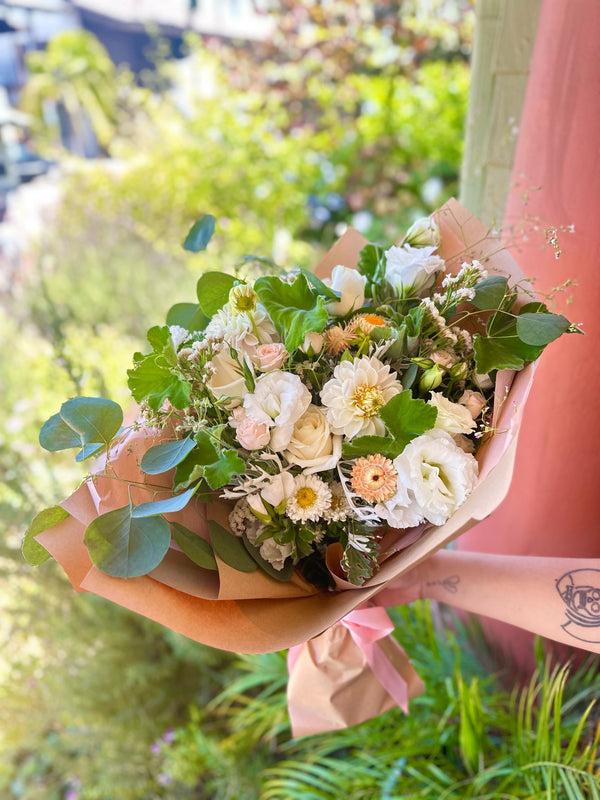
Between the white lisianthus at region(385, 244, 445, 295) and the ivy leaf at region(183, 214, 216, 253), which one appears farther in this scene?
the ivy leaf at region(183, 214, 216, 253)

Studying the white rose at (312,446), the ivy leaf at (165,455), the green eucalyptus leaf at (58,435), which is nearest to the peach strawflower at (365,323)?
the white rose at (312,446)

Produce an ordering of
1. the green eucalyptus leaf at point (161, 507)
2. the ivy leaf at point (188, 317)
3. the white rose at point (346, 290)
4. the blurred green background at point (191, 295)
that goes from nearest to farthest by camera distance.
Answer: the green eucalyptus leaf at point (161, 507) → the white rose at point (346, 290) → the ivy leaf at point (188, 317) → the blurred green background at point (191, 295)

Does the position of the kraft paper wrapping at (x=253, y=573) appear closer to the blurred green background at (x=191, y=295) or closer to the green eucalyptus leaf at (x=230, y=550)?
the green eucalyptus leaf at (x=230, y=550)

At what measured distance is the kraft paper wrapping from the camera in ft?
2.04

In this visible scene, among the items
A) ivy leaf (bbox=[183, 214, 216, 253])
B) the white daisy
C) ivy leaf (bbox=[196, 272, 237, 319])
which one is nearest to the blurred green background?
ivy leaf (bbox=[183, 214, 216, 253])

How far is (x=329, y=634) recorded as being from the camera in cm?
93

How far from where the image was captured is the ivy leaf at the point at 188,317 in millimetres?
805


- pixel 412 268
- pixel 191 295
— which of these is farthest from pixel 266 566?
pixel 191 295

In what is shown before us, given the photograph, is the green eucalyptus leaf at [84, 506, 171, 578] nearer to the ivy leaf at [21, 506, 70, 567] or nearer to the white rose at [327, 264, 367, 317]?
the ivy leaf at [21, 506, 70, 567]

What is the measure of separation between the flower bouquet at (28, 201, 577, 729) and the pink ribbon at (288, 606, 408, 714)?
15 centimetres

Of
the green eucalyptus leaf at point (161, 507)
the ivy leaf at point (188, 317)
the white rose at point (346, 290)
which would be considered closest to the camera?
the green eucalyptus leaf at point (161, 507)

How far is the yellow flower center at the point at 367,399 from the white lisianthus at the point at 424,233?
0.72ft

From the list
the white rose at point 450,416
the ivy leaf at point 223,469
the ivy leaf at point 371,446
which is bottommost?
the ivy leaf at point 223,469

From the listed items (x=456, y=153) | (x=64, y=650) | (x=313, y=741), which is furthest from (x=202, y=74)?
(x=313, y=741)
